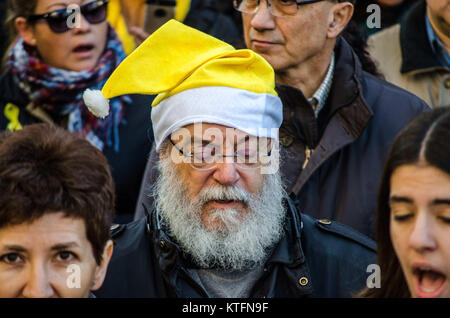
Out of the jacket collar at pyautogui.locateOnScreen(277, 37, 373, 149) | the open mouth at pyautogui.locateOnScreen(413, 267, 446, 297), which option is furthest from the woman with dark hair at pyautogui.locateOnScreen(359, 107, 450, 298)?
the jacket collar at pyautogui.locateOnScreen(277, 37, 373, 149)

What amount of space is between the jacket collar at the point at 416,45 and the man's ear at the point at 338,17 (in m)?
0.39

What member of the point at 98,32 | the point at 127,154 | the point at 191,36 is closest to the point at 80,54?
the point at 98,32

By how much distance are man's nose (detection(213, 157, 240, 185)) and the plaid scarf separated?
139 centimetres

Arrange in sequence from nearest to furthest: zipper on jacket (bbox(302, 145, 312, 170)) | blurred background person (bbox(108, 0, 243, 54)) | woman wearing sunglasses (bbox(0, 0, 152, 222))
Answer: zipper on jacket (bbox(302, 145, 312, 170)) < woman wearing sunglasses (bbox(0, 0, 152, 222)) < blurred background person (bbox(108, 0, 243, 54))

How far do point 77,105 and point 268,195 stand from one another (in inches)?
66.2

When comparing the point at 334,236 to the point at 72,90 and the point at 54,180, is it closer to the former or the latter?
the point at 54,180

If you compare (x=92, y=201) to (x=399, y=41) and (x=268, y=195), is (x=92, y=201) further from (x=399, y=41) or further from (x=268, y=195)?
(x=399, y=41)

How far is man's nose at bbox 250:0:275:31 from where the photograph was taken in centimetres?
507

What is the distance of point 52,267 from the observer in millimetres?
3434

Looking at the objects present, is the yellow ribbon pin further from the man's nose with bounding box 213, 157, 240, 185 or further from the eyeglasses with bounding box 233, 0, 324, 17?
the man's nose with bounding box 213, 157, 240, 185

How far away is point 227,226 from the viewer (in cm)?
425

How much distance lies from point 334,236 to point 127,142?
162 cm

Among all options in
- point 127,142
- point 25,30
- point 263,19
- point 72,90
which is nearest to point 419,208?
point 263,19
